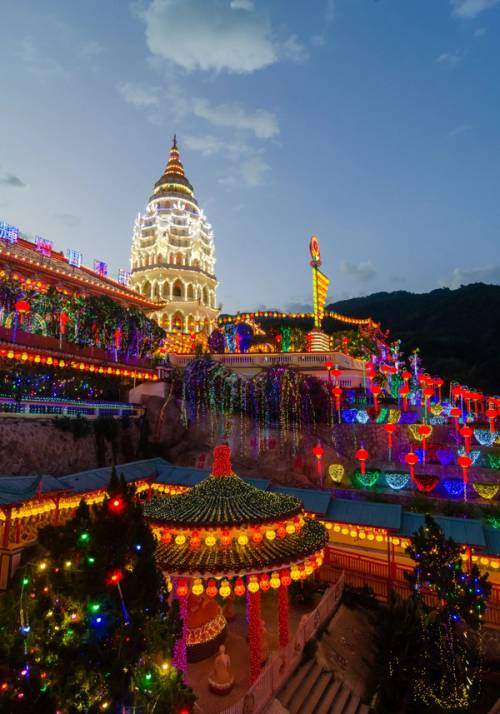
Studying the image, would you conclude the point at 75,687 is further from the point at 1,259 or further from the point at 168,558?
the point at 1,259

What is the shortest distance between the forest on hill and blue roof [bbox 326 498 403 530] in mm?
48788

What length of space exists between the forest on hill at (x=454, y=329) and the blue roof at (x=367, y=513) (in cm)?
4879

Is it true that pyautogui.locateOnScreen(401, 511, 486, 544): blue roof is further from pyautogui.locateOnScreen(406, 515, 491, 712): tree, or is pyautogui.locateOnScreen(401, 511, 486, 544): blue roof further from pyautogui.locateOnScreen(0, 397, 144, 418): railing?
pyautogui.locateOnScreen(0, 397, 144, 418): railing

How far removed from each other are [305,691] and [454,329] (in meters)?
71.3

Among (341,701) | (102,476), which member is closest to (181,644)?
(341,701)

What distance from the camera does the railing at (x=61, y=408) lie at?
18.4 m

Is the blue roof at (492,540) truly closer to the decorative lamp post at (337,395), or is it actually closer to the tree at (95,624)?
the tree at (95,624)

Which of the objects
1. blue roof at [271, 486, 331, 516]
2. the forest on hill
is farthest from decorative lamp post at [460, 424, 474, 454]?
the forest on hill

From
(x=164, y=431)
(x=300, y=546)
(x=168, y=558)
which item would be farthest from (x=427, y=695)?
(x=164, y=431)

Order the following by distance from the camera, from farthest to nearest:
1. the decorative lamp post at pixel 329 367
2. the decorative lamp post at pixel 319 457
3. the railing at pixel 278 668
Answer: the decorative lamp post at pixel 329 367 → the decorative lamp post at pixel 319 457 → the railing at pixel 278 668

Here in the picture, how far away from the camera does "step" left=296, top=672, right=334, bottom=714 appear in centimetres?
859

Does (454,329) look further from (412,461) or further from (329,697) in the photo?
(329,697)

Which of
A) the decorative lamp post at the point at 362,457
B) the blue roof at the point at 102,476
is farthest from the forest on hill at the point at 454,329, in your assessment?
the blue roof at the point at 102,476

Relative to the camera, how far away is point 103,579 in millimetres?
5227
